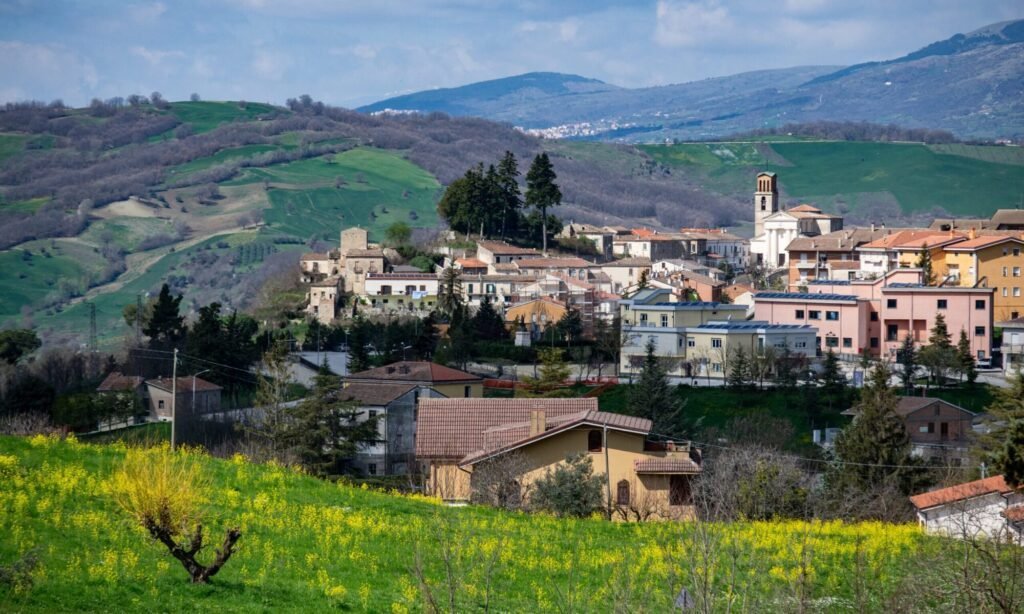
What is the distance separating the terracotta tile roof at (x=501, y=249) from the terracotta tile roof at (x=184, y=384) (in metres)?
24.1

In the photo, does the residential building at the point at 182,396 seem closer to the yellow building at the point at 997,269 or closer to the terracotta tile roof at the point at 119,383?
the terracotta tile roof at the point at 119,383

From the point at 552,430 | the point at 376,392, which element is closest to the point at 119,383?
the point at 376,392

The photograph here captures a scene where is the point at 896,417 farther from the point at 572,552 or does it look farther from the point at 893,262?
the point at 893,262

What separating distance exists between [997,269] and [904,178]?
110731 mm

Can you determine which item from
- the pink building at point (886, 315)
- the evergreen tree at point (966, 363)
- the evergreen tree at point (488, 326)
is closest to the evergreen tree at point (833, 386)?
the evergreen tree at point (966, 363)

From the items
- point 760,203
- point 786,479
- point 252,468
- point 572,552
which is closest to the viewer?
point 572,552

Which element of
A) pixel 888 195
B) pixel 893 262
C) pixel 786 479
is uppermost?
pixel 888 195

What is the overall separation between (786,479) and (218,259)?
98.2 metres

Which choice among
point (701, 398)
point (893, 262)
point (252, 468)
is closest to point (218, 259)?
point (893, 262)

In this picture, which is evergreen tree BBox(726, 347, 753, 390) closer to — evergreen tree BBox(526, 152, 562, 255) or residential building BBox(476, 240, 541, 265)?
residential building BBox(476, 240, 541, 265)

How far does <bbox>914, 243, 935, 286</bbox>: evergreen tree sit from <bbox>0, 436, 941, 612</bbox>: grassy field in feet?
156

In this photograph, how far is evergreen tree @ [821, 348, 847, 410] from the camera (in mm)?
47250

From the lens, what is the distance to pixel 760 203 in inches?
3952

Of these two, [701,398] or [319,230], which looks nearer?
[701,398]
